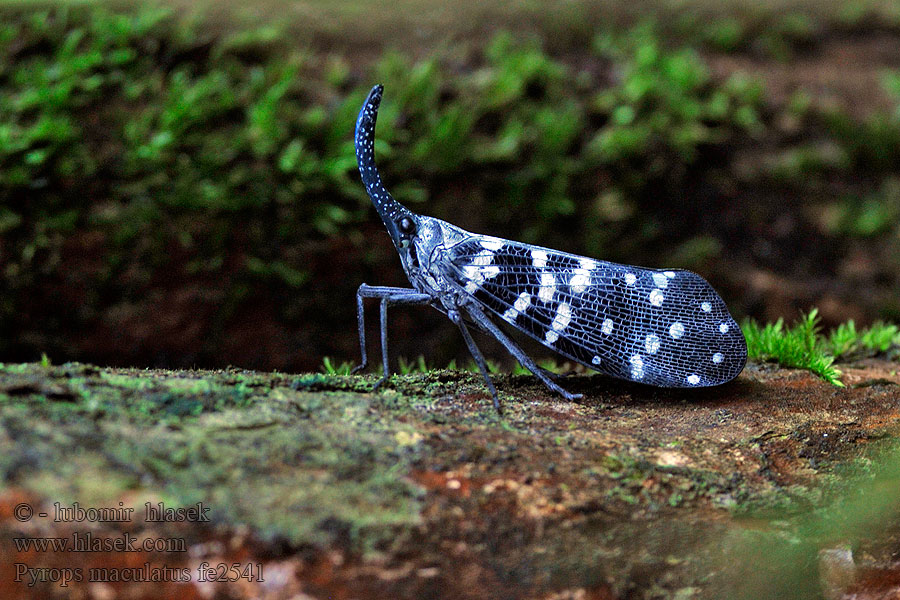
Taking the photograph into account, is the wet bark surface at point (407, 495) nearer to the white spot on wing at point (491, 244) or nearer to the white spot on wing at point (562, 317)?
the white spot on wing at point (562, 317)

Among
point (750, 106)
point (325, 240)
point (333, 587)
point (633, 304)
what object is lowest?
point (333, 587)

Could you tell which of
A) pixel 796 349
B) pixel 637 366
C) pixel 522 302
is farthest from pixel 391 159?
pixel 796 349

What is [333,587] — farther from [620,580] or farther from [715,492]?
[715,492]

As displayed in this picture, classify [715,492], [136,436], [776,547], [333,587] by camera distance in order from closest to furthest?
[333,587]
[136,436]
[776,547]
[715,492]

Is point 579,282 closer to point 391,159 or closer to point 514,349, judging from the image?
point 514,349

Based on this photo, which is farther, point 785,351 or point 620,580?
point 785,351

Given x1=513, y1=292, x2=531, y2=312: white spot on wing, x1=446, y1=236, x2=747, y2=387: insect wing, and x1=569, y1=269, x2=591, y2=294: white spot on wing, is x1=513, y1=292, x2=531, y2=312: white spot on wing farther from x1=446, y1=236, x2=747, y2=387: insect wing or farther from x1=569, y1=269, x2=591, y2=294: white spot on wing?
x1=569, y1=269, x2=591, y2=294: white spot on wing

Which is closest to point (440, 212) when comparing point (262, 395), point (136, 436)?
point (262, 395)
